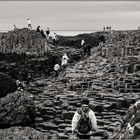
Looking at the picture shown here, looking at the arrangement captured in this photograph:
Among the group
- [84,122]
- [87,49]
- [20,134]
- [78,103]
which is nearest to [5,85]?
[78,103]

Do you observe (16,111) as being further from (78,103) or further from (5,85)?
(5,85)

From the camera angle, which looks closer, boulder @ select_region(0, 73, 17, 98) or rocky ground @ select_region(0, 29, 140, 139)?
rocky ground @ select_region(0, 29, 140, 139)

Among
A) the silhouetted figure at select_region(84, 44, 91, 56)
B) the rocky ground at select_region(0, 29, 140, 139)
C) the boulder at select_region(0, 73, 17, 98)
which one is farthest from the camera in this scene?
the silhouetted figure at select_region(84, 44, 91, 56)

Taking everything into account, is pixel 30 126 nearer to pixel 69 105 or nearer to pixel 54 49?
pixel 69 105

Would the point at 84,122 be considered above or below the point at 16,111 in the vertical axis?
above

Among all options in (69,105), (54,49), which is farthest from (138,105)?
(54,49)

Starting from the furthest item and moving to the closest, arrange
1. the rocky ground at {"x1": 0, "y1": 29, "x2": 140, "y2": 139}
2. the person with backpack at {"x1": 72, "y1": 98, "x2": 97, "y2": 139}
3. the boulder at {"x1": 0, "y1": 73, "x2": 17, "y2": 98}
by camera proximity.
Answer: the boulder at {"x1": 0, "y1": 73, "x2": 17, "y2": 98}
the rocky ground at {"x1": 0, "y1": 29, "x2": 140, "y2": 139}
the person with backpack at {"x1": 72, "y1": 98, "x2": 97, "y2": 139}

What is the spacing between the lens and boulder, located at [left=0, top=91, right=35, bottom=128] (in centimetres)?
1712

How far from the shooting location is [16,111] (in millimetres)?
17500

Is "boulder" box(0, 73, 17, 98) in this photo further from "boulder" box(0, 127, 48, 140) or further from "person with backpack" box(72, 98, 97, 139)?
"person with backpack" box(72, 98, 97, 139)

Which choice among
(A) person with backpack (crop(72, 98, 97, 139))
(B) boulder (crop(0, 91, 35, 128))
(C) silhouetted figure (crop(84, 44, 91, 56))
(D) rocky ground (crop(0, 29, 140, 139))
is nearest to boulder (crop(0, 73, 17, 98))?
(D) rocky ground (crop(0, 29, 140, 139))

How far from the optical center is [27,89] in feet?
92.9

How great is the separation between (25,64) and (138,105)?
30.7 metres

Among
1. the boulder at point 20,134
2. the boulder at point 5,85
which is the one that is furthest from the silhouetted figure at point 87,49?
the boulder at point 20,134
